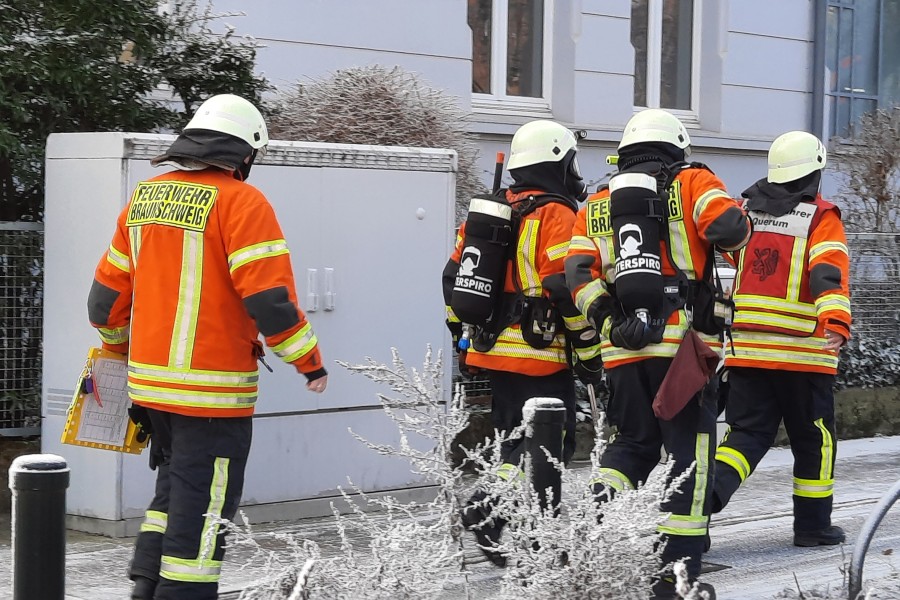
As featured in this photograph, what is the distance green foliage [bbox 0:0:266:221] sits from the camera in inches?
275

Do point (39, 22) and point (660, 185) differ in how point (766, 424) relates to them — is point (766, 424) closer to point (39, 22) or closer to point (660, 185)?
point (660, 185)

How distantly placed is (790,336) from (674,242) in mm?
1370

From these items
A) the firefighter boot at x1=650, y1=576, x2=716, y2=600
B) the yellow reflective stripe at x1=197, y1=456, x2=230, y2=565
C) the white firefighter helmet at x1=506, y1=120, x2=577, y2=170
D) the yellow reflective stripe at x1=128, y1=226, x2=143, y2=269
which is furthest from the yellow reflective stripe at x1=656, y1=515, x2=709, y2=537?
the yellow reflective stripe at x1=128, y1=226, x2=143, y2=269

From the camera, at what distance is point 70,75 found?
705 centimetres

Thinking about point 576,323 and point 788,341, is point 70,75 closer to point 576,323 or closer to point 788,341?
point 576,323

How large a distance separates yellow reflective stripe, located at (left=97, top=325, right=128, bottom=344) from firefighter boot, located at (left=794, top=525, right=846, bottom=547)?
3454 mm

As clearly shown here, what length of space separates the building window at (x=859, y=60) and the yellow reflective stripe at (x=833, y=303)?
9167 mm

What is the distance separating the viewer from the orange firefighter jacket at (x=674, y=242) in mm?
5449

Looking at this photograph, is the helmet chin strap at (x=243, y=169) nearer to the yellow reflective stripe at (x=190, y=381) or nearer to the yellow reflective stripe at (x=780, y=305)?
the yellow reflective stripe at (x=190, y=381)

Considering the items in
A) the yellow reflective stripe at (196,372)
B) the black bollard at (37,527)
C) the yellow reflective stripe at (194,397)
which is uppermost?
the yellow reflective stripe at (196,372)

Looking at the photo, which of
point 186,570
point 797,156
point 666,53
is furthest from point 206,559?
point 666,53

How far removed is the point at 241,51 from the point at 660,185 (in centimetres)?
352

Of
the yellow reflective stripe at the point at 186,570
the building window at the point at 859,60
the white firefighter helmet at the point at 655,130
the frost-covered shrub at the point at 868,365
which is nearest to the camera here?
the yellow reflective stripe at the point at 186,570

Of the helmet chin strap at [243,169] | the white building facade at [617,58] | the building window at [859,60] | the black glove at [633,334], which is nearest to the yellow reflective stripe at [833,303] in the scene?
the black glove at [633,334]
